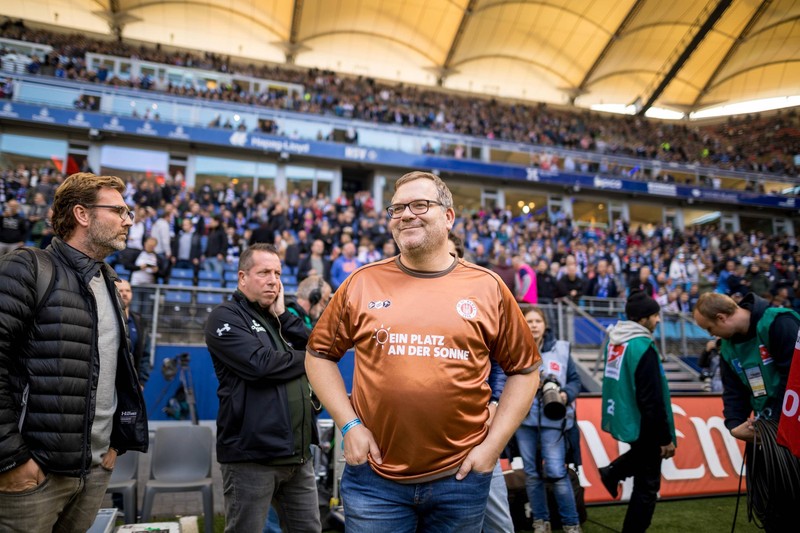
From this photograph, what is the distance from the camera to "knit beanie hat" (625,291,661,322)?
4.12 metres

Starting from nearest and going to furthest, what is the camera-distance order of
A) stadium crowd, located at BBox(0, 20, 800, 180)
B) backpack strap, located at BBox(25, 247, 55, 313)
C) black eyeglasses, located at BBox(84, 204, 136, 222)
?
backpack strap, located at BBox(25, 247, 55, 313)
black eyeglasses, located at BBox(84, 204, 136, 222)
stadium crowd, located at BBox(0, 20, 800, 180)

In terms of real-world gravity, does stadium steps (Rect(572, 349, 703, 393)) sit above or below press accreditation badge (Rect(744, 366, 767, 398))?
below

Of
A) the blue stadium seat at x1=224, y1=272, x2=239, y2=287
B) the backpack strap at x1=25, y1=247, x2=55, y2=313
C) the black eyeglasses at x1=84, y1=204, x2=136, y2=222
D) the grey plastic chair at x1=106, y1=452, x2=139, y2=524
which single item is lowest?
the grey plastic chair at x1=106, y1=452, x2=139, y2=524

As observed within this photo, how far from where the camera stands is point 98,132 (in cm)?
1945

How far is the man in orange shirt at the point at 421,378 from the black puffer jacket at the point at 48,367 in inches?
40.2

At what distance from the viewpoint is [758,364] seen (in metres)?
3.27

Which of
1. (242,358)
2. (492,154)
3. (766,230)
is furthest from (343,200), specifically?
(766,230)

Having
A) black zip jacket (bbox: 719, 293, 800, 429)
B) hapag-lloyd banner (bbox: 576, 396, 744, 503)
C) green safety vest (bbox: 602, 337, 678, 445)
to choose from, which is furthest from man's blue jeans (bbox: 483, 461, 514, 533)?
hapag-lloyd banner (bbox: 576, 396, 744, 503)

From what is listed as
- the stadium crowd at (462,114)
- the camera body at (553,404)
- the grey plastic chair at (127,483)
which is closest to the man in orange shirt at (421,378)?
the camera body at (553,404)

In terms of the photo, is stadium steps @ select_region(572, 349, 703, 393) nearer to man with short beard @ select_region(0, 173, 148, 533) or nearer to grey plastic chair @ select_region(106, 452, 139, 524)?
grey plastic chair @ select_region(106, 452, 139, 524)

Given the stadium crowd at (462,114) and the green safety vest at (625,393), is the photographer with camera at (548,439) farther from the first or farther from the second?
the stadium crowd at (462,114)

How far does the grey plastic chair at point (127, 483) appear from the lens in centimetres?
388

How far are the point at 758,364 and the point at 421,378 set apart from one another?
8.71 feet

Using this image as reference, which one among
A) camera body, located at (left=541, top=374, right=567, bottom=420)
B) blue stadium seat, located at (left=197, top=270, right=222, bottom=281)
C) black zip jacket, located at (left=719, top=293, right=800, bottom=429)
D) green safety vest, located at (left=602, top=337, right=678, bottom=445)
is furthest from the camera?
blue stadium seat, located at (left=197, top=270, right=222, bottom=281)
